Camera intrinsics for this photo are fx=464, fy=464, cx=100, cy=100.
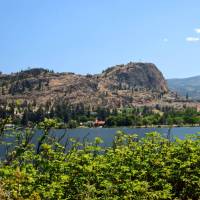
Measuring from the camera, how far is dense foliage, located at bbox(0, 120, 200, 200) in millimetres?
19594

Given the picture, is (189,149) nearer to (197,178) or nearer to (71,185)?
(197,178)

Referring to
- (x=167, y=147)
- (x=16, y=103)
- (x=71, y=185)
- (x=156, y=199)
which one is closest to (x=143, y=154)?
(x=167, y=147)

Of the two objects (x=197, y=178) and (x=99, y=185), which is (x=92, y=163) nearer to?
(x=99, y=185)

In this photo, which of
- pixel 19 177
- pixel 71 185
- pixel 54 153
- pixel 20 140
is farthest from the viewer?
pixel 20 140

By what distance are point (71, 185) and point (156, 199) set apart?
155 inches

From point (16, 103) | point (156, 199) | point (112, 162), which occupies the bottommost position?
point (156, 199)

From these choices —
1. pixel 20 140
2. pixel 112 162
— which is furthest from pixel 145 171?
pixel 20 140

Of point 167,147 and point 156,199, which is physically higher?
point 167,147

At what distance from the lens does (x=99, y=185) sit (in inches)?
823

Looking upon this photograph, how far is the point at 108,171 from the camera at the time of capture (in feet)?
72.5

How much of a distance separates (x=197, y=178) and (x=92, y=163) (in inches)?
224

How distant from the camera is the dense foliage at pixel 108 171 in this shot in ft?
64.3

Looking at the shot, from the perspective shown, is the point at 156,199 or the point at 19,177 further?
the point at 156,199

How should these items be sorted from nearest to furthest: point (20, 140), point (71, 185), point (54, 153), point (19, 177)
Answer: point (19, 177) → point (71, 185) → point (54, 153) → point (20, 140)
